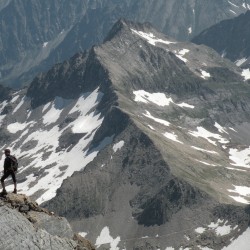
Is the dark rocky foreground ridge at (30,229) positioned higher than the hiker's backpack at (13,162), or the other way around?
the hiker's backpack at (13,162)

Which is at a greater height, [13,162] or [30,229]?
[13,162]

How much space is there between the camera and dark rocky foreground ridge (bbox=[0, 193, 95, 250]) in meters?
40.1

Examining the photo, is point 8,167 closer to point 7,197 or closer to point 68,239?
point 7,197

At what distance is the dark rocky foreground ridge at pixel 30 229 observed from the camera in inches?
1580

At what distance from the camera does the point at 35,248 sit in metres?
40.3

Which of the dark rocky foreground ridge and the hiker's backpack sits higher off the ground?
the hiker's backpack

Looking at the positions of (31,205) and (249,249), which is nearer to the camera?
(31,205)

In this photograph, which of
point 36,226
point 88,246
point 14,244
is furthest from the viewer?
point 88,246

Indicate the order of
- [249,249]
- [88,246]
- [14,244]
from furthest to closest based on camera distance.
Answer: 1. [249,249]
2. [88,246]
3. [14,244]

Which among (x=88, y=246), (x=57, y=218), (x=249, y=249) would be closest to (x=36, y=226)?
(x=57, y=218)

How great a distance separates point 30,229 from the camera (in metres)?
42.0

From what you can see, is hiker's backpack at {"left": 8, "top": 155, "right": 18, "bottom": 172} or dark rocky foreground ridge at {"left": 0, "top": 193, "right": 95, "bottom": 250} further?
hiker's backpack at {"left": 8, "top": 155, "right": 18, "bottom": 172}

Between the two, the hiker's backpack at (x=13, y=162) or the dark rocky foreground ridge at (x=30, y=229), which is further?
the hiker's backpack at (x=13, y=162)

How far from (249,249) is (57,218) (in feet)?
531
